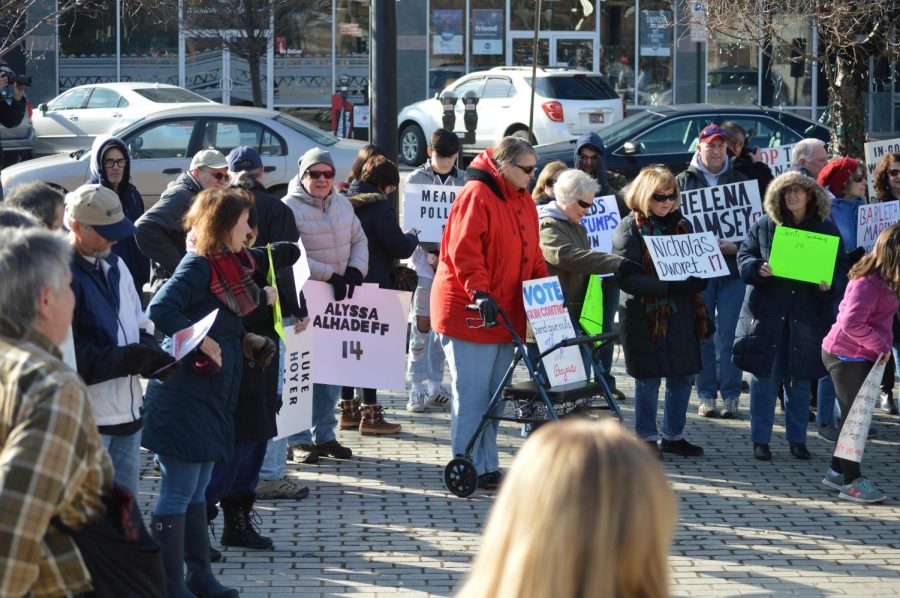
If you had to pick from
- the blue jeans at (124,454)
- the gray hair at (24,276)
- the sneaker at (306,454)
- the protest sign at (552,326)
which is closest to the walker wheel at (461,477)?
the protest sign at (552,326)

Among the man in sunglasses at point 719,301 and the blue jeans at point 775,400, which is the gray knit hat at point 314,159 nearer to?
the man in sunglasses at point 719,301

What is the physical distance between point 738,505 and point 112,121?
1996cm

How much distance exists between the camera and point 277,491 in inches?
283

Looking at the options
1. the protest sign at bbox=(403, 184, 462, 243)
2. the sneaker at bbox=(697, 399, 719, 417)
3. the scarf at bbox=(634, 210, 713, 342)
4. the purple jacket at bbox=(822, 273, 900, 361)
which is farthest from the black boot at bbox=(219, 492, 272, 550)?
the sneaker at bbox=(697, 399, 719, 417)

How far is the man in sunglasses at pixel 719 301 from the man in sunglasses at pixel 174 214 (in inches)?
139

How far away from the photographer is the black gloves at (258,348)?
562 centimetres

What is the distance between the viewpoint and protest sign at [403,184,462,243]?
9.31 m

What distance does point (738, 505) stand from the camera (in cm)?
722

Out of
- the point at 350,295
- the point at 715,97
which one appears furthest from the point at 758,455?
the point at 715,97

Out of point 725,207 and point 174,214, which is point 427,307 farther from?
point 174,214

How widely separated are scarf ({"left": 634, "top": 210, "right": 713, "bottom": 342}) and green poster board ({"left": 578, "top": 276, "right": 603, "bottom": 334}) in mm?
398

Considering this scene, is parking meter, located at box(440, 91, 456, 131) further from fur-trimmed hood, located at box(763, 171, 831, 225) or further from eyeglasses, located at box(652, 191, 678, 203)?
fur-trimmed hood, located at box(763, 171, 831, 225)

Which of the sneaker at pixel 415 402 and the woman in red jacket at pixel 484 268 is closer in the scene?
the woman in red jacket at pixel 484 268

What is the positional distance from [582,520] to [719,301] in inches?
298
